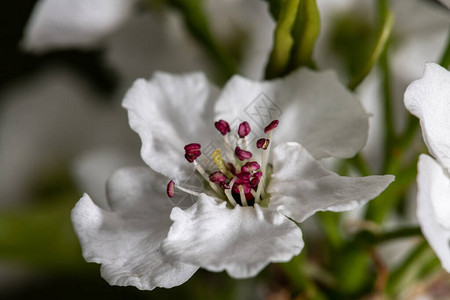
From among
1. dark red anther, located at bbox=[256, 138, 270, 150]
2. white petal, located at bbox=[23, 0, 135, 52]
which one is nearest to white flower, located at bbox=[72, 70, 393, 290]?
dark red anther, located at bbox=[256, 138, 270, 150]

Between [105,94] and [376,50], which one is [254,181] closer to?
[376,50]

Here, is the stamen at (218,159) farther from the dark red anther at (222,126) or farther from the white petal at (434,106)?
the white petal at (434,106)

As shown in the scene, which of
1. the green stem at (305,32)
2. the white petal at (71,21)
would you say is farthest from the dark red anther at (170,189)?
the white petal at (71,21)

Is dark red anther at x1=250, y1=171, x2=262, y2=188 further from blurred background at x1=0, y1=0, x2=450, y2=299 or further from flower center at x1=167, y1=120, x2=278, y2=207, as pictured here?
blurred background at x1=0, y1=0, x2=450, y2=299

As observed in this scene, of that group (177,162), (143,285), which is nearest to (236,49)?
(177,162)

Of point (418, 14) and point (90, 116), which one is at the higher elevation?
point (418, 14)

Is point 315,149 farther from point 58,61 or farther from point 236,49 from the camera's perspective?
point 58,61
